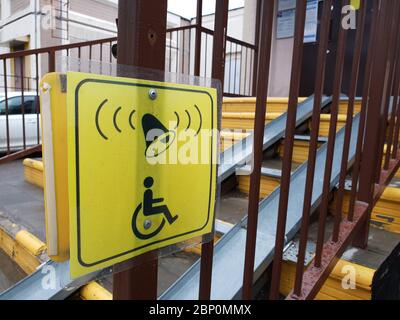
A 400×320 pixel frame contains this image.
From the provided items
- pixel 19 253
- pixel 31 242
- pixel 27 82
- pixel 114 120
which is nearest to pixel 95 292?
pixel 31 242

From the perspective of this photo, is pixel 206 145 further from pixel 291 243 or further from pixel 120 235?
pixel 291 243

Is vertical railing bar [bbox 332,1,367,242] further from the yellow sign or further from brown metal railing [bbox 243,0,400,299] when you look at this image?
the yellow sign

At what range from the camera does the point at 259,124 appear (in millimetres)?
694

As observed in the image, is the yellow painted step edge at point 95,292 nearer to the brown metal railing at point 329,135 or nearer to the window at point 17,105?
the brown metal railing at point 329,135

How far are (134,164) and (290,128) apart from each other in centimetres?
51

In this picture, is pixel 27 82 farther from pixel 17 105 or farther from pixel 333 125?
pixel 333 125

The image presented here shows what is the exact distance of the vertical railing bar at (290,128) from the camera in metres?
0.74

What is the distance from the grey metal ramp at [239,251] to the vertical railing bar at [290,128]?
180 mm

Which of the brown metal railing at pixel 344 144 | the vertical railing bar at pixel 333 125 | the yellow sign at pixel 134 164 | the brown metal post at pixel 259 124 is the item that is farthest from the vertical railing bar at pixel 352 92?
the yellow sign at pixel 134 164

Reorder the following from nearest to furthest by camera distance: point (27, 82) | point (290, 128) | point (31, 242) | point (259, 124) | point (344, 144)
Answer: point (259, 124)
point (290, 128)
point (344, 144)
point (31, 242)
point (27, 82)

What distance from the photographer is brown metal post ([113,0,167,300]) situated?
1.44ft
